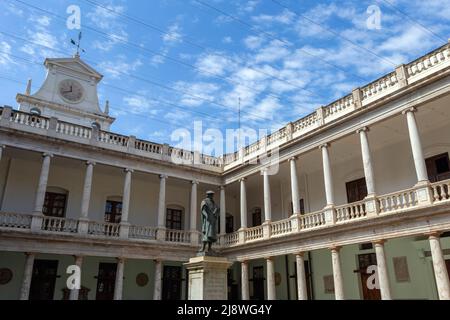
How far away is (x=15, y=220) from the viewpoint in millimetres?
15172

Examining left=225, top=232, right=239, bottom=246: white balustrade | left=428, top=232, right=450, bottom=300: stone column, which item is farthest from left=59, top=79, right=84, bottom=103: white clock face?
left=428, top=232, right=450, bottom=300: stone column

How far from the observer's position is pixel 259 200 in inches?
910

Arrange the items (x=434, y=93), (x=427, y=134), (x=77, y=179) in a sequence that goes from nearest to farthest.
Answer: (x=434, y=93) → (x=427, y=134) → (x=77, y=179)

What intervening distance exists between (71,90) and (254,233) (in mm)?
14850

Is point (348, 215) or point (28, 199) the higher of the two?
point (28, 199)

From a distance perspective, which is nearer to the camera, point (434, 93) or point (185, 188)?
point (434, 93)

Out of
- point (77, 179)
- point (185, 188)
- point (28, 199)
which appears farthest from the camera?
point (185, 188)

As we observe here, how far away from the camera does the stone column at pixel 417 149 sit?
12.1 m

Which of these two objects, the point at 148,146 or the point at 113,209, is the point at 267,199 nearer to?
Answer: the point at 148,146

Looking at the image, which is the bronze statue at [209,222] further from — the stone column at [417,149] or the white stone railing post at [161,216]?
the white stone railing post at [161,216]

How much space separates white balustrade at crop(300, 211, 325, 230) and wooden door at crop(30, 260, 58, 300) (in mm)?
11060
